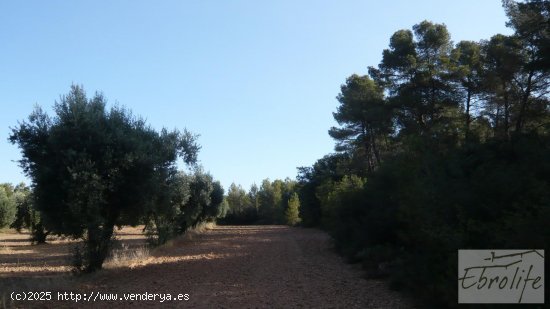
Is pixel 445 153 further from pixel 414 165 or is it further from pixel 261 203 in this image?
pixel 261 203

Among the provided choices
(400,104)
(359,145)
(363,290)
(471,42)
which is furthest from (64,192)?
(359,145)

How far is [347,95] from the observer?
35.2 meters

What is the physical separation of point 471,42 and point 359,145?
1266 cm

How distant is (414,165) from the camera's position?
13680mm

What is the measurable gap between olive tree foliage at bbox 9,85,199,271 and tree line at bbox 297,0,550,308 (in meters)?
7.85

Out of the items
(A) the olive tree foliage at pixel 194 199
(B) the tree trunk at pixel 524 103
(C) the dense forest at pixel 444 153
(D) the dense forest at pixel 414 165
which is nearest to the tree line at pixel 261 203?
(A) the olive tree foliage at pixel 194 199

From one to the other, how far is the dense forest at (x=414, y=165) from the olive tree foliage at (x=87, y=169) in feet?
0.13

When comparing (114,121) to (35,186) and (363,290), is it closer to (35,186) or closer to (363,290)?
(35,186)

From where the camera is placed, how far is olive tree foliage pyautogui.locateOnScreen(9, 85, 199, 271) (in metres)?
13.5

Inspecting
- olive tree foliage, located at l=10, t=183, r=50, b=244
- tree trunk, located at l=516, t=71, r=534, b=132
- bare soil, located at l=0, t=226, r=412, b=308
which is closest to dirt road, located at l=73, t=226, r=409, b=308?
bare soil, located at l=0, t=226, r=412, b=308

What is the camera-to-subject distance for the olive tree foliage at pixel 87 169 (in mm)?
13547

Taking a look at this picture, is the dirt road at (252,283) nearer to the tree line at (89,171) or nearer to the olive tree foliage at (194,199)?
the tree line at (89,171)

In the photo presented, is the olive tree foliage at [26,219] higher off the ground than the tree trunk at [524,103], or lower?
lower

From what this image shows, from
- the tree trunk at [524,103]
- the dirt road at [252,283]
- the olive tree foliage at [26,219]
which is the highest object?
the tree trunk at [524,103]
